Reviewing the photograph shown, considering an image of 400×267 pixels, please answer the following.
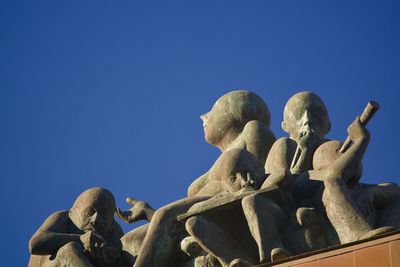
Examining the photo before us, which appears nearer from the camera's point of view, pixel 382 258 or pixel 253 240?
pixel 382 258

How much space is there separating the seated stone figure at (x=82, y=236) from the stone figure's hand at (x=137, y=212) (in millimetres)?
599

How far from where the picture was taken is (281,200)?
1855 cm

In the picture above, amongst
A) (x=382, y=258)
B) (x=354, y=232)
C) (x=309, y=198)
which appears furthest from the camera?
(x=309, y=198)

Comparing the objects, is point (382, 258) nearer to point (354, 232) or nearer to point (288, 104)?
point (354, 232)

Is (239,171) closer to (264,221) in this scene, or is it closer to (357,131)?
(264,221)

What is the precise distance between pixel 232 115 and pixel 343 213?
4.21m

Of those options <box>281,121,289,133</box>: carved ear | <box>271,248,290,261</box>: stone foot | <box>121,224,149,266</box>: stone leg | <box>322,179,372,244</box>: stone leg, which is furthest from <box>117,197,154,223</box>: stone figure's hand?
<box>271,248,290,261</box>: stone foot

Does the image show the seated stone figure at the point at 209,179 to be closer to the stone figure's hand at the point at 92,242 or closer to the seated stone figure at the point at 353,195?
the stone figure's hand at the point at 92,242

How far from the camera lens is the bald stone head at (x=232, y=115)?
2166 centimetres

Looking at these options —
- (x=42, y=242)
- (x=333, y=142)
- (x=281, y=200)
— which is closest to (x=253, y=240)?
(x=281, y=200)

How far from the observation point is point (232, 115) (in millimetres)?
21703

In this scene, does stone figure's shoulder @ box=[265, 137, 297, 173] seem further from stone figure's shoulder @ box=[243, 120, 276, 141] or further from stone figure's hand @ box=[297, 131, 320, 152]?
stone figure's shoulder @ box=[243, 120, 276, 141]

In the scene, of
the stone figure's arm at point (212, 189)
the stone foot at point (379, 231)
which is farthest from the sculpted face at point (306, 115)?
the stone foot at point (379, 231)

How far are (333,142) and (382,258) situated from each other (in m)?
3.18
